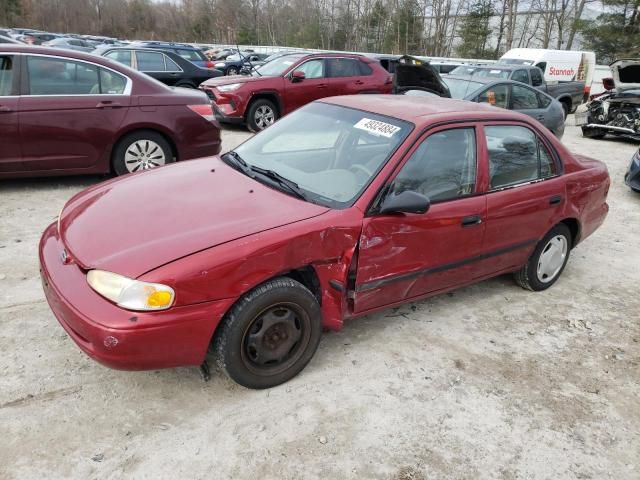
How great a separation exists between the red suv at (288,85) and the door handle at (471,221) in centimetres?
714

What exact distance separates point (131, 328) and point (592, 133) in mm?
13134

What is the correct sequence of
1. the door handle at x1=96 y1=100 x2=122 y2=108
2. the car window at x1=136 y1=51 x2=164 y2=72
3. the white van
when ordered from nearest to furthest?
the door handle at x1=96 y1=100 x2=122 y2=108 < the car window at x1=136 y1=51 x2=164 y2=72 < the white van

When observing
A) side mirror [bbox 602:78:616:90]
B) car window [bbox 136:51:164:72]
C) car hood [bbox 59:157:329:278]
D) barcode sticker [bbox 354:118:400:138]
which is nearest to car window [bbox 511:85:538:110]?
side mirror [bbox 602:78:616:90]

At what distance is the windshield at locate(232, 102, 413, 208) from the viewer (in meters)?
3.14

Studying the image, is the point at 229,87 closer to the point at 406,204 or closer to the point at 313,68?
the point at 313,68

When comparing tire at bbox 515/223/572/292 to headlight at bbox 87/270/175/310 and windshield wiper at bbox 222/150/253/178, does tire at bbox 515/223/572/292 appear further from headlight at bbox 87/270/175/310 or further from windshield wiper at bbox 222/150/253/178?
headlight at bbox 87/270/175/310

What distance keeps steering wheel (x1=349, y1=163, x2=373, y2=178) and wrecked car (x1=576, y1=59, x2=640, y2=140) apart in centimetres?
1078

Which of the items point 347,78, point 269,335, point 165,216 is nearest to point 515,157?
point 269,335

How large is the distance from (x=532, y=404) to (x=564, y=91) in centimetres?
1581

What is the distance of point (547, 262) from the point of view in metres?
4.35

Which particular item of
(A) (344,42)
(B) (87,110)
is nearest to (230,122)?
(B) (87,110)

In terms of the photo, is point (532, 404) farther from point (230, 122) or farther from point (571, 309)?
point (230, 122)

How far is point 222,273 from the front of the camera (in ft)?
8.09

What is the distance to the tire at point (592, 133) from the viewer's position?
12495 mm
